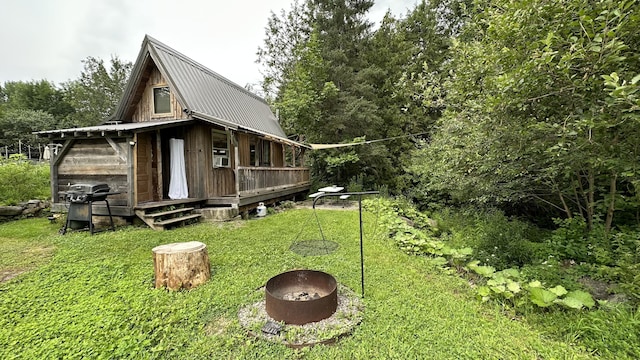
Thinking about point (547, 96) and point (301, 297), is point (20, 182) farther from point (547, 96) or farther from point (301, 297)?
point (547, 96)

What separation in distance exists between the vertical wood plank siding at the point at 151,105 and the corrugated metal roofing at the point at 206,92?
0.54 m

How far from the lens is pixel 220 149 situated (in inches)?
360

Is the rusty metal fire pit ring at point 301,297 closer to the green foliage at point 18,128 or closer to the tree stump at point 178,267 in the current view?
the tree stump at point 178,267

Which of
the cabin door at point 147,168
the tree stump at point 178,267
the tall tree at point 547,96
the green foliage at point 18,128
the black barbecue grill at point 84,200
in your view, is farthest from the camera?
the green foliage at point 18,128

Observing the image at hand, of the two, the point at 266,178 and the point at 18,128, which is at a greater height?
the point at 18,128

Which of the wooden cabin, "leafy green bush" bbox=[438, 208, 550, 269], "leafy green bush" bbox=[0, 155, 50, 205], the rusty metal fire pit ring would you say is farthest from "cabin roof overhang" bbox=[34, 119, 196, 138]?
"leafy green bush" bbox=[438, 208, 550, 269]

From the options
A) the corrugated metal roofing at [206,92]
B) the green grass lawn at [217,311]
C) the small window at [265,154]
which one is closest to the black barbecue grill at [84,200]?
the green grass lawn at [217,311]

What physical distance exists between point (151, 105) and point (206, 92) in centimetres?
179

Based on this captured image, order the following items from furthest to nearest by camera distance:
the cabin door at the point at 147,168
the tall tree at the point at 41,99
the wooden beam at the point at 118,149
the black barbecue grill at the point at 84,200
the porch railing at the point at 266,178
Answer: the tall tree at the point at 41,99 < the porch railing at the point at 266,178 < the cabin door at the point at 147,168 < the wooden beam at the point at 118,149 < the black barbecue grill at the point at 84,200

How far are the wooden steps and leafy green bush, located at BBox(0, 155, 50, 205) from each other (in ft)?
16.6

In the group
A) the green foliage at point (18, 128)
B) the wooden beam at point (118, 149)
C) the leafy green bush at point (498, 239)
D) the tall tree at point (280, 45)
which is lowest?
the leafy green bush at point (498, 239)

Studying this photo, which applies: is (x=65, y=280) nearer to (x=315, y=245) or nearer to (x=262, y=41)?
(x=315, y=245)

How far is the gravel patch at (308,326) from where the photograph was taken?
2.53 m

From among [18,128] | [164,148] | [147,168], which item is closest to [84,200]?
[147,168]
